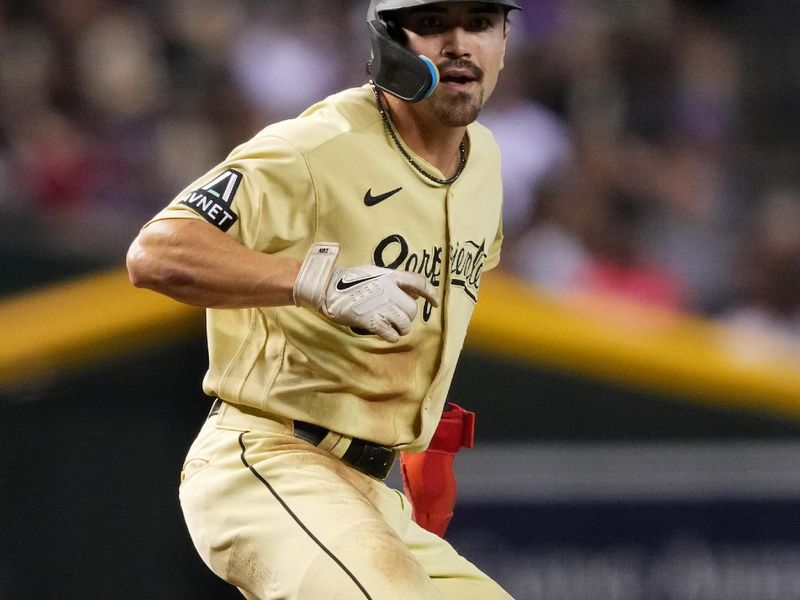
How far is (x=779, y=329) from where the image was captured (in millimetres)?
7277

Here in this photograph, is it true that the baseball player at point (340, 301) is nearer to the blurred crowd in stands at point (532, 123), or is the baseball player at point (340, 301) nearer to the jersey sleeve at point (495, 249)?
the jersey sleeve at point (495, 249)

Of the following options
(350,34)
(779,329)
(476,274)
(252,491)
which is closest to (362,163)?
(476,274)

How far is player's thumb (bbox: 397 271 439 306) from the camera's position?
9.83 ft

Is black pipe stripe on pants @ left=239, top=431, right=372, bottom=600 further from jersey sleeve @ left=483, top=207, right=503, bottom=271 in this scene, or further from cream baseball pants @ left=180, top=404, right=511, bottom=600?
jersey sleeve @ left=483, top=207, right=503, bottom=271

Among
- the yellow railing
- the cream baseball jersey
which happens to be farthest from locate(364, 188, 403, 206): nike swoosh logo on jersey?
the yellow railing

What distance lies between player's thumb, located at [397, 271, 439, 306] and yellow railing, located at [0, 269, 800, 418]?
2.68 m

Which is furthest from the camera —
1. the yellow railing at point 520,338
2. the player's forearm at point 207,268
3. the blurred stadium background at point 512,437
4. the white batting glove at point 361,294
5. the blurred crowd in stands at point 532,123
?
the blurred crowd in stands at point 532,123

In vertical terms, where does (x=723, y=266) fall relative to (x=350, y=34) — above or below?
below

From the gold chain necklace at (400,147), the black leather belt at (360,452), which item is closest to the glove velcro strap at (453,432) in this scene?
the black leather belt at (360,452)

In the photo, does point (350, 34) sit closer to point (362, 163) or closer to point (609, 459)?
point (609, 459)

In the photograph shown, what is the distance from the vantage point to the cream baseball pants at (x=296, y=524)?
3070 millimetres

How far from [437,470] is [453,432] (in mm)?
115

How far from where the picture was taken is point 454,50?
3.54 metres

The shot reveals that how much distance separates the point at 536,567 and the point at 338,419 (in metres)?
2.45
